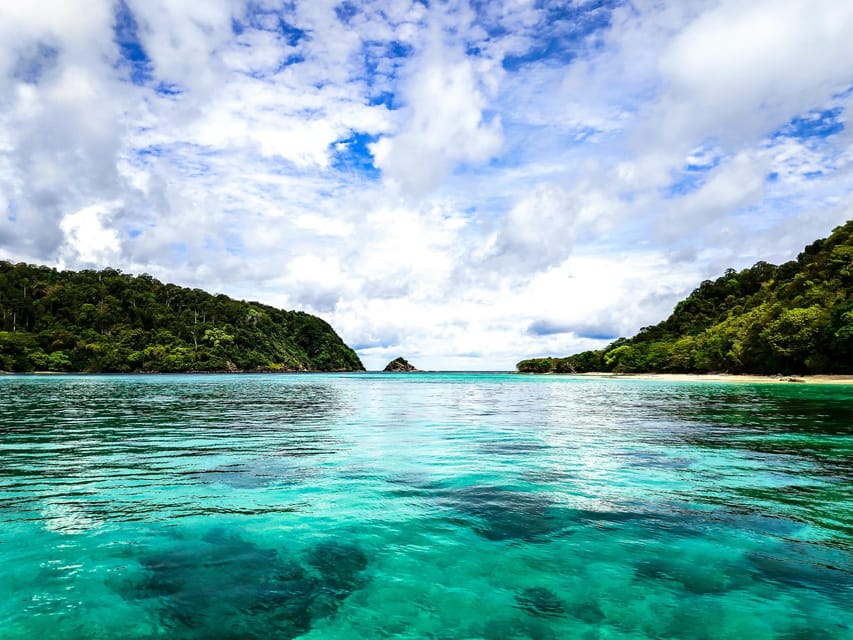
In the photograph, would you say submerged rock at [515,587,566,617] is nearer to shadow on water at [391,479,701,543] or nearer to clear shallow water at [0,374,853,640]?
clear shallow water at [0,374,853,640]

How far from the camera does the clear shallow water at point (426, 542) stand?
6.80 m

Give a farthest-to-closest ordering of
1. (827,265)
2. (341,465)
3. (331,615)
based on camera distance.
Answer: (827,265) → (341,465) → (331,615)

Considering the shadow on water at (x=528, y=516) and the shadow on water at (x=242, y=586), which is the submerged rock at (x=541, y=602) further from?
the shadow on water at (x=242, y=586)

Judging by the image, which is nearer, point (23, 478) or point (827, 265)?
point (23, 478)

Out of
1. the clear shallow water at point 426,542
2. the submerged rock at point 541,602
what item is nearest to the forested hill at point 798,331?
the clear shallow water at point 426,542

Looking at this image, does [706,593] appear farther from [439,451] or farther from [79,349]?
[79,349]

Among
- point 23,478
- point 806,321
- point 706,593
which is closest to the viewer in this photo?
point 706,593

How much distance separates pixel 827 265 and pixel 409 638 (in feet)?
469

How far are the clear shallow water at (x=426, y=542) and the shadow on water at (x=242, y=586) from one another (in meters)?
0.04

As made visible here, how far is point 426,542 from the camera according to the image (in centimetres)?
985

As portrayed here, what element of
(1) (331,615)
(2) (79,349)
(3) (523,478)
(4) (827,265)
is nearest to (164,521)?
(1) (331,615)

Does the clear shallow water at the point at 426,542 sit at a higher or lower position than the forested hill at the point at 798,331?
lower

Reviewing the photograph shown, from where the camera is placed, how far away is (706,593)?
7.61m

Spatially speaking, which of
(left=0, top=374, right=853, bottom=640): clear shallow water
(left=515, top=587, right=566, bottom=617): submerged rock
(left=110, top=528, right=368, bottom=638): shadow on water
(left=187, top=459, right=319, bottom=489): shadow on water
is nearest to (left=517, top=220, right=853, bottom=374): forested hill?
(left=0, top=374, right=853, bottom=640): clear shallow water
